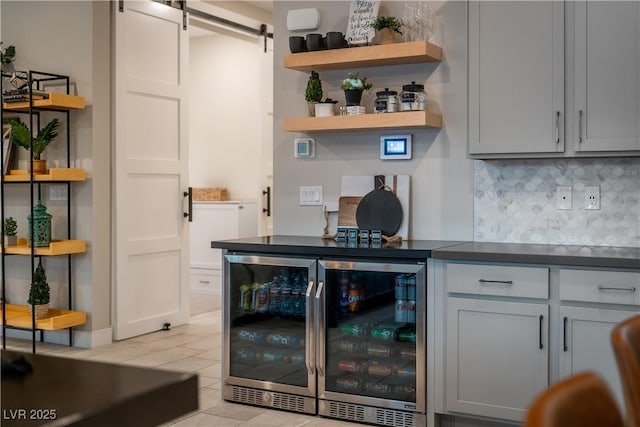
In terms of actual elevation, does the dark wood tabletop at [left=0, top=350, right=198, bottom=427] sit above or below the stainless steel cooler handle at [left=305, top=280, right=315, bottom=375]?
above

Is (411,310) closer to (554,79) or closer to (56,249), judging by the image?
(554,79)

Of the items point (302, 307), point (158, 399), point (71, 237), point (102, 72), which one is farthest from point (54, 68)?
point (158, 399)

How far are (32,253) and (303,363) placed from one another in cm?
233

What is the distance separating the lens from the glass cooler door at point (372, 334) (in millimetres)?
3404

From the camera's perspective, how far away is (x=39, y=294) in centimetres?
508

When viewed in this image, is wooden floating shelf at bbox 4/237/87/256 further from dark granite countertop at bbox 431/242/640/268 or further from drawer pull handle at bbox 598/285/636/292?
drawer pull handle at bbox 598/285/636/292

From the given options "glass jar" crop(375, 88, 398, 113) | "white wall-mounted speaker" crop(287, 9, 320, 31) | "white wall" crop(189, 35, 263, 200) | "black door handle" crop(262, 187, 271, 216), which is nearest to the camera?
"glass jar" crop(375, 88, 398, 113)

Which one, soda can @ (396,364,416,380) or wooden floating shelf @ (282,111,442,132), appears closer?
soda can @ (396,364,416,380)

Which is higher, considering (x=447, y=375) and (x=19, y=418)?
(x=19, y=418)

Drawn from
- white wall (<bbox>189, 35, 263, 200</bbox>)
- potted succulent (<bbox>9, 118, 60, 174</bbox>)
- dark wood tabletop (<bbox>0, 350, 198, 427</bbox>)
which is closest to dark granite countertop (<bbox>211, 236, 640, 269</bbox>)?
potted succulent (<bbox>9, 118, 60, 174</bbox>)

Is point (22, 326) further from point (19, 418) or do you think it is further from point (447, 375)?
point (19, 418)

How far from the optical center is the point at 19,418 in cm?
110

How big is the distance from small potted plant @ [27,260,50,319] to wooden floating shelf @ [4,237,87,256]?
5.4 inches

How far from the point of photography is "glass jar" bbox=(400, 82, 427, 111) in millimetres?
3725
